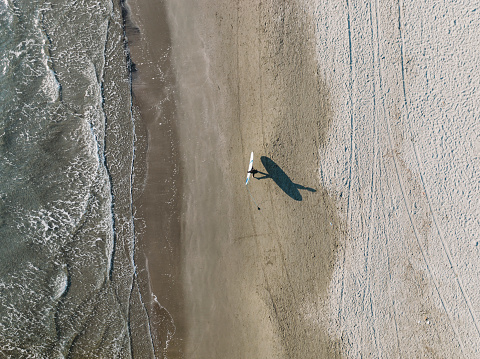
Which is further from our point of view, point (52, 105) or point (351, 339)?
point (52, 105)

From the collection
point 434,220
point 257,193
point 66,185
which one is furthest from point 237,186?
point 434,220

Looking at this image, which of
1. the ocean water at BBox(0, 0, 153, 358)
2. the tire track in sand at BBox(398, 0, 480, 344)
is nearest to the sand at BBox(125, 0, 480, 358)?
the tire track in sand at BBox(398, 0, 480, 344)

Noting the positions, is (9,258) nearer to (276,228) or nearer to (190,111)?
(190,111)

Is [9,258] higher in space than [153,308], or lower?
higher

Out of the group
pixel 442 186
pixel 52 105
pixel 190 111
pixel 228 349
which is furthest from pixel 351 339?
pixel 52 105

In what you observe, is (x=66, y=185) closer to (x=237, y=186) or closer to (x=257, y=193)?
(x=237, y=186)

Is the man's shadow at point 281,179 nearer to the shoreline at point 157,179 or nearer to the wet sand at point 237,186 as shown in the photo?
the wet sand at point 237,186

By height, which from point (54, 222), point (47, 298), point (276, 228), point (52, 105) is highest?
point (52, 105)
